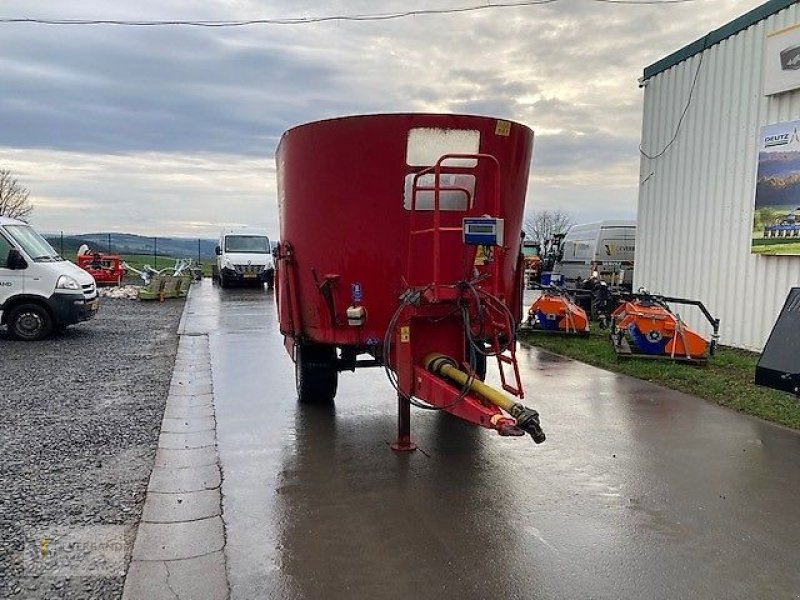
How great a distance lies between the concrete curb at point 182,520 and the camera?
12.2 ft

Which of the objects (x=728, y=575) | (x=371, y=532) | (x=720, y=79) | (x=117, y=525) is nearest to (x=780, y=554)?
(x=728, y=575)

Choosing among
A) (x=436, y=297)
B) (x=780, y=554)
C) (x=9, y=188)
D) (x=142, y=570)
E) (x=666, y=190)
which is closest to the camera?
(x=142, y=570)

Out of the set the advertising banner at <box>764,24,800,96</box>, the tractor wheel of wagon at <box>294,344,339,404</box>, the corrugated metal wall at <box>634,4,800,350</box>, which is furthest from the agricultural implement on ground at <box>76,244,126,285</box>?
the advertising banner at <box>764,24,800,96</box>

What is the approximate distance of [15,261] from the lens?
40.3 feet

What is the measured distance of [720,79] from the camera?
12.4 m

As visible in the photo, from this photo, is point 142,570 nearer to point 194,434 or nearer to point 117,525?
point 117,525

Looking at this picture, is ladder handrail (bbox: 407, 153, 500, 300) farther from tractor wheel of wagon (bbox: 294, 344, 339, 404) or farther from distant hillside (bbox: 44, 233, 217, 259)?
distant hillside (bbox: 44, 233, 217, 259)

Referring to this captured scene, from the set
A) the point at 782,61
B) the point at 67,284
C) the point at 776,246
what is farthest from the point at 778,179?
the point at 67,284

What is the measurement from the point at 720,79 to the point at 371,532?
11.0m

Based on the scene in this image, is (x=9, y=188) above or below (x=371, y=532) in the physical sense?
above

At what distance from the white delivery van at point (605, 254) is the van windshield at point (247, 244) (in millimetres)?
12420
